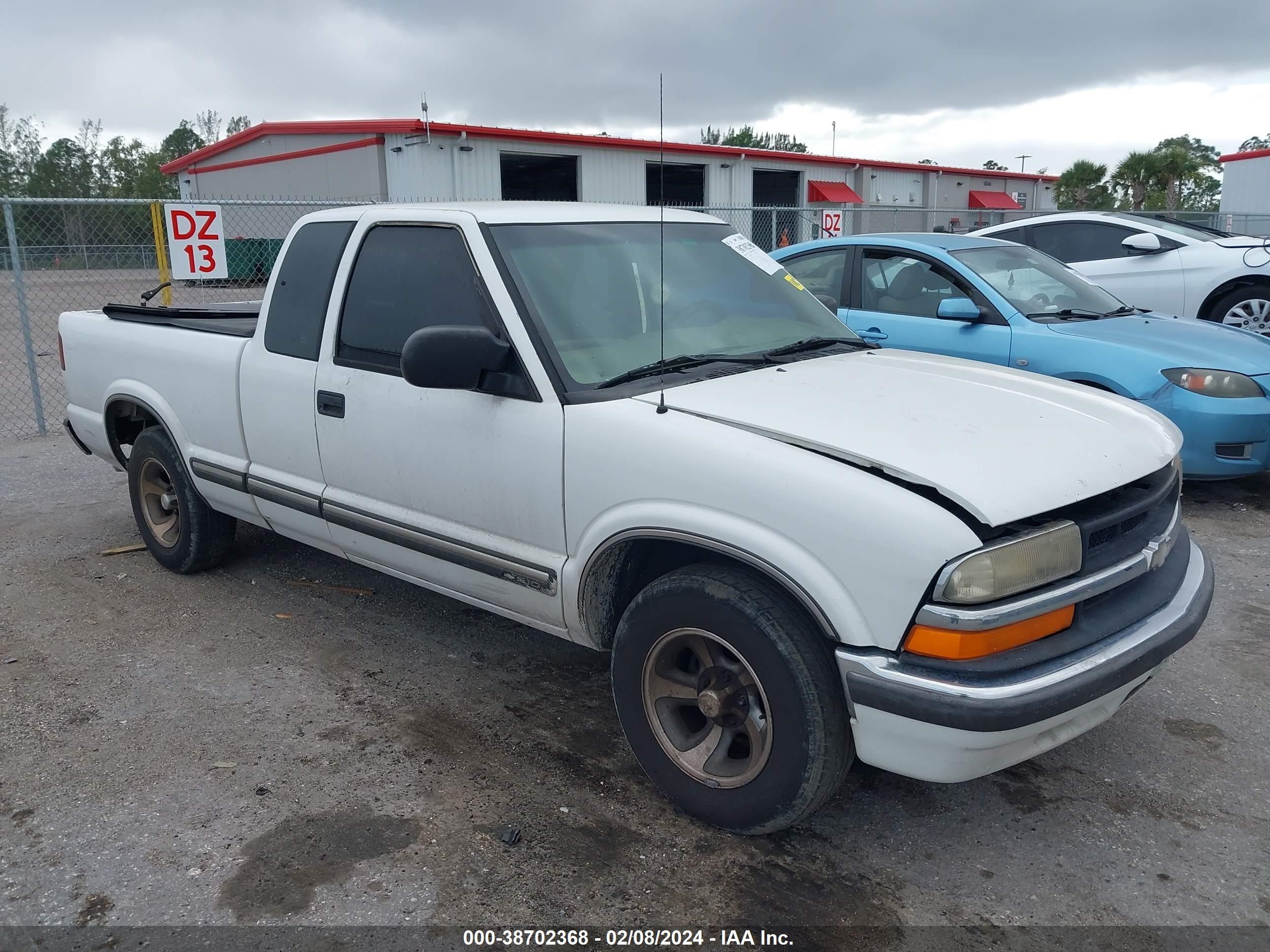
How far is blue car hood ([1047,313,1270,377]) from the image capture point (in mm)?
5777

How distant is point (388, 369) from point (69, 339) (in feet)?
9.24

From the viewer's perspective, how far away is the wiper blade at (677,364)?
3221 mm

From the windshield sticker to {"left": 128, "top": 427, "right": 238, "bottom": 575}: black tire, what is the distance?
9.37ft

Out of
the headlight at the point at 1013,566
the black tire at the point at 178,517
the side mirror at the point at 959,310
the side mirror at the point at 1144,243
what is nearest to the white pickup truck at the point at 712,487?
the headlight at the point at 1013,566

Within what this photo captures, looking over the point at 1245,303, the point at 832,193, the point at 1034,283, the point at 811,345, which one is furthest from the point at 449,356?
the point at 832,193

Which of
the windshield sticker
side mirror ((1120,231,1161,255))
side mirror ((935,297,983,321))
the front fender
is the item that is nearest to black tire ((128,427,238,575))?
the front fender

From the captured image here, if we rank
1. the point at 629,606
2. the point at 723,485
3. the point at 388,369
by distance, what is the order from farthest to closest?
the point at 388,369, the point at 629,606, the point at 723,485

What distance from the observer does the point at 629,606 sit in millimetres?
3018

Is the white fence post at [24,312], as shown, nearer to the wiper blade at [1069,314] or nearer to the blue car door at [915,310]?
the blue car door at [915,310]

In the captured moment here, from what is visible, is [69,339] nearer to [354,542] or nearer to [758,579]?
[354,542]

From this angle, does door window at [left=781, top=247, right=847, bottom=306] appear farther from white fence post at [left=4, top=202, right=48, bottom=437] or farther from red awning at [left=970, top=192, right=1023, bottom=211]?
red awning at [left=970, top=192, right=1023, bottom=211]

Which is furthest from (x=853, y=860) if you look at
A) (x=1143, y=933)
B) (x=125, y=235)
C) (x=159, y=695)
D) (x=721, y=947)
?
(x=125, y=235)

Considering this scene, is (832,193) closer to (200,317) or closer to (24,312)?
(24,312)

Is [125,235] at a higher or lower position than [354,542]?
higher
